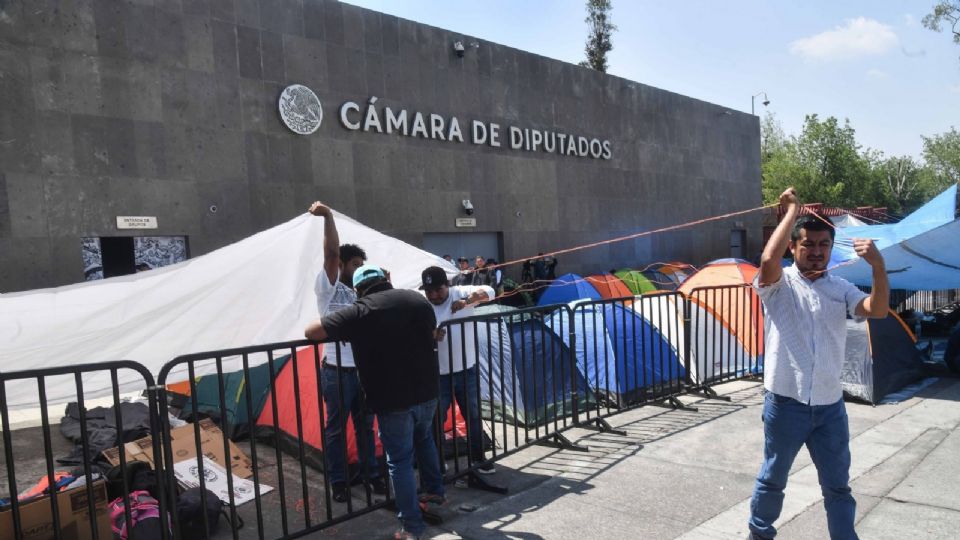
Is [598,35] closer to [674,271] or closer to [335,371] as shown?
[674,271]

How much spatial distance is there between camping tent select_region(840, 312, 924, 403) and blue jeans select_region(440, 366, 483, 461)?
4.50 m

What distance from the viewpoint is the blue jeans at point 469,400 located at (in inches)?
180

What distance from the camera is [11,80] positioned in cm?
945

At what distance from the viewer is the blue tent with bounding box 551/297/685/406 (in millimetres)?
6512

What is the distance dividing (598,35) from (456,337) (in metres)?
31.5

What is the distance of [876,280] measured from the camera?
2.87 m

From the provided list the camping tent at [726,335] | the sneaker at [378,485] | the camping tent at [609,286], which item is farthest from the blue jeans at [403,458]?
the camping tent at [609,286]

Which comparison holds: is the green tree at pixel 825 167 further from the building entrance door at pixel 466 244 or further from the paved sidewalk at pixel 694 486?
the paved sidewalk at pixel 694 486

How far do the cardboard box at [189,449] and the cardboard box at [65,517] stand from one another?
52.6 inches

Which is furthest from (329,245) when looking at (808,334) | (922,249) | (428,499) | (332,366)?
(922,249)

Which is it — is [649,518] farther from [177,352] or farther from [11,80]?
[11,80]

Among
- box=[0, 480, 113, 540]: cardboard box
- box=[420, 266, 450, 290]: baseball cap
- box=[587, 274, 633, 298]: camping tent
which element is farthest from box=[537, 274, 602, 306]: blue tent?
box=[0, 480, 113, 540]: cardboard box

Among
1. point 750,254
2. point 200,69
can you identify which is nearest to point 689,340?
point 200,69

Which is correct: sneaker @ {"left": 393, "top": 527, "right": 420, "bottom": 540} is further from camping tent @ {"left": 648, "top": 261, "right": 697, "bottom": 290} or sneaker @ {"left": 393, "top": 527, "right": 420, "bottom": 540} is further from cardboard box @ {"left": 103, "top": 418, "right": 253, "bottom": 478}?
camping tent @ {"left": 648, "top": 261, "right": 697, "bottom": 290}
